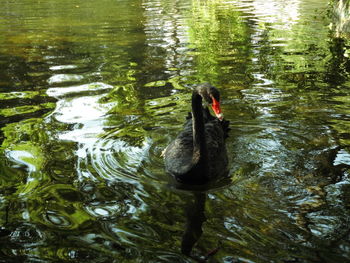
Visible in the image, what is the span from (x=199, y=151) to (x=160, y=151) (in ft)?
3.59

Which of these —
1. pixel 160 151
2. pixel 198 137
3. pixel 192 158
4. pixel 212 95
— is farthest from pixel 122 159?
pixel 212 95

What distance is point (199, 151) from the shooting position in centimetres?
424

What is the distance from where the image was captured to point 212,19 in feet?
56.7

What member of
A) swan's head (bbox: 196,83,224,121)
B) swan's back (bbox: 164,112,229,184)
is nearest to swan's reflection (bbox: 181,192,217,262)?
swan's back (bbox: 164,112,229,184)

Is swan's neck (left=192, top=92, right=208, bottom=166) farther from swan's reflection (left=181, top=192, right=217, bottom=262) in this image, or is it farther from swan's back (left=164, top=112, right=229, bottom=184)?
swan's reflection (left=181, top=192, right=217, bottom=262)

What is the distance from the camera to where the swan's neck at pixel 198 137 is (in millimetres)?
4234

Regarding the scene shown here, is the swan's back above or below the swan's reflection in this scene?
above

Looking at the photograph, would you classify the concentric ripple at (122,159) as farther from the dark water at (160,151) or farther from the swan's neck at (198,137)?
the swan's neck at (198,137)

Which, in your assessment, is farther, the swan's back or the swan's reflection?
the swan's back

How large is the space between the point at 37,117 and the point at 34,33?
8.03m

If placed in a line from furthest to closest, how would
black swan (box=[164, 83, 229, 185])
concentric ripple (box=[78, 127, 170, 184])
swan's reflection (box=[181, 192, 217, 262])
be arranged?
concentric ripple (box=[78, 127, 170, 184]) → black swan (box=[164, 83, 229, 185]) → swan's reflection (box=[181, 192, 217, 262])

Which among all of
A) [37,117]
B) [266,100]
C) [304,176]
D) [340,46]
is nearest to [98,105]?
[37,117]

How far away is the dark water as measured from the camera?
332 centimetres

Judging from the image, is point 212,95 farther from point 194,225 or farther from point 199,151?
point 194,225
